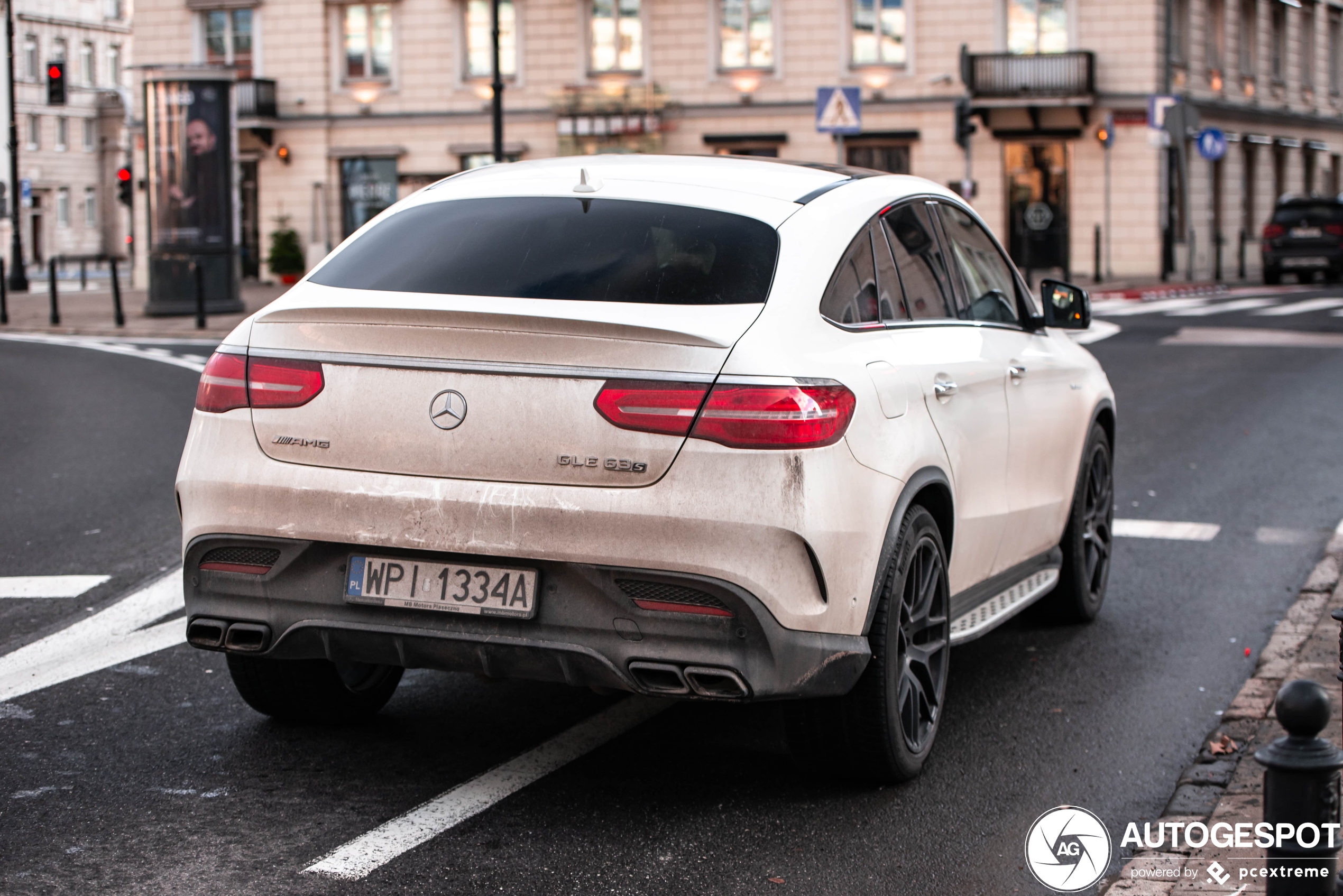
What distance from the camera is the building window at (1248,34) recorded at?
44.4m

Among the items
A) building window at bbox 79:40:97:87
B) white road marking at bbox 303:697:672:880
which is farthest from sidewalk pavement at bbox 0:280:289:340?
building window at bbox 79:40:97:87

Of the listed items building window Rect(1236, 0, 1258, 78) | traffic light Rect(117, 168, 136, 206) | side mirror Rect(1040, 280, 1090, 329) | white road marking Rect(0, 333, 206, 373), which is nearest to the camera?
side mirror Rect(1040, 280, 1090, 329)

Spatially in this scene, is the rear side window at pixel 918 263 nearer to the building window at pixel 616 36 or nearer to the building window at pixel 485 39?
the building window at pixel 616 36

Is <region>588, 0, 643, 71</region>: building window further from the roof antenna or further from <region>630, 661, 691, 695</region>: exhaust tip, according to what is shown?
<region>630, 661, 691, 695</region>: exhaust tip

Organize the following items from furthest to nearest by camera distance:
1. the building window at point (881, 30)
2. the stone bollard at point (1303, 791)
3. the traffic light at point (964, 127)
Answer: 1. the building window at point (881, 30)
2. the traffic light at point (964, 127)
3. the stone bollard at point (1303, 791)

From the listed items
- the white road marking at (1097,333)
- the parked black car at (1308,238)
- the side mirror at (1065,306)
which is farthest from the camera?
the parked black car at (1308,238)

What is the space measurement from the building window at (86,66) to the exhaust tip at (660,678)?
9153 cm

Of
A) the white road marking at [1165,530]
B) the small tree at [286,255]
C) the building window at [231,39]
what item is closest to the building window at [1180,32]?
the small tree at [286,255]

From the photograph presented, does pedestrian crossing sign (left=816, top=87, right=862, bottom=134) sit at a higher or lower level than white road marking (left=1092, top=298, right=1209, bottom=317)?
higher

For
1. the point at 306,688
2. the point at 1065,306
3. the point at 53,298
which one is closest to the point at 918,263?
the point at 1065,306

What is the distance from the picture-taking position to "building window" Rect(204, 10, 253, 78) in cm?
4397

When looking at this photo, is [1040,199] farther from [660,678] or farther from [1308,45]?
[660,678]

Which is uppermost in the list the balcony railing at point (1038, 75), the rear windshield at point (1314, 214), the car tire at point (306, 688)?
the balcony railing at point (1038, 75)

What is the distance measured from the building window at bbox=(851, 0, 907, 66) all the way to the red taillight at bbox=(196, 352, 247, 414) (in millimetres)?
37444
